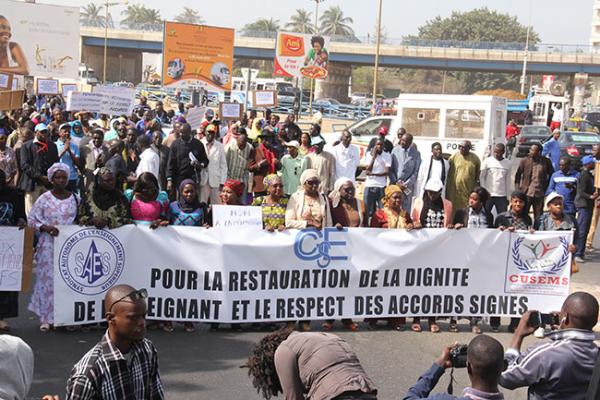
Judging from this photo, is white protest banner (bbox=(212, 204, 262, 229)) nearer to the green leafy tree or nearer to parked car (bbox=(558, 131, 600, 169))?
parked car (bbox=(558, 131, 600, 169))

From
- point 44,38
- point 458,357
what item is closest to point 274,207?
point 458,357

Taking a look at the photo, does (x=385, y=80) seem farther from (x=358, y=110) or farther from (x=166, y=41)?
(x=166, y=41)

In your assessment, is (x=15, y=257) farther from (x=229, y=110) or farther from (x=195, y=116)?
(x=229, y=110)

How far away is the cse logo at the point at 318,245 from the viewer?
9.22m

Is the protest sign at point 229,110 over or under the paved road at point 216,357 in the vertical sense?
over

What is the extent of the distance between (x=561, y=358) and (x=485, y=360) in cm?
76

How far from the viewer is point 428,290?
9.54 metres

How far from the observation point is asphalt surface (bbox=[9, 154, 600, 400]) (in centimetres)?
751

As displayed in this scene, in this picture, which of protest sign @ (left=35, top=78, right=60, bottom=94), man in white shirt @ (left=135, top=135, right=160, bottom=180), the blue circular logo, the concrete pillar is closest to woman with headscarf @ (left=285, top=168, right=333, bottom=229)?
the blue circular logo

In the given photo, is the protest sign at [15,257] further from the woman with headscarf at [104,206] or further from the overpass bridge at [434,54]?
the overpass bridge at [434,54]

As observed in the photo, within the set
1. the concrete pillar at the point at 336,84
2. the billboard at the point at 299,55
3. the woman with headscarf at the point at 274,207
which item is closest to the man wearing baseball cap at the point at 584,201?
the woman with headscarf at the point at 274,207

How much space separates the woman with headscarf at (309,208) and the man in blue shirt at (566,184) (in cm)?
585

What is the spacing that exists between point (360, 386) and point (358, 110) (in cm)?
5565

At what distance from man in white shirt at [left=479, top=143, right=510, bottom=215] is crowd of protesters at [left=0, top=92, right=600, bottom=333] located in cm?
2
